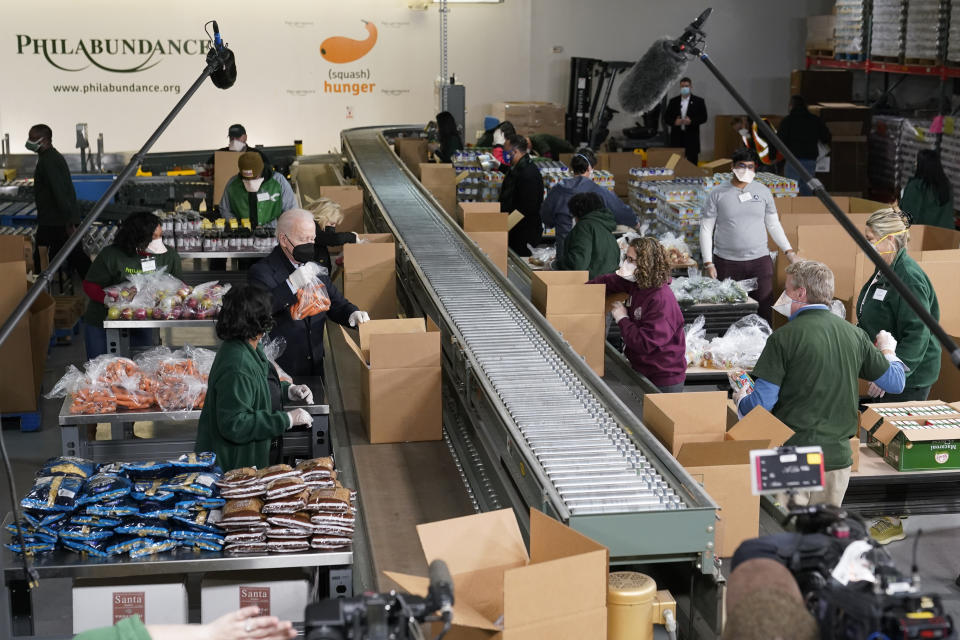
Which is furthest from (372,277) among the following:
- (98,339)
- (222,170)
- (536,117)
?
(536,117)

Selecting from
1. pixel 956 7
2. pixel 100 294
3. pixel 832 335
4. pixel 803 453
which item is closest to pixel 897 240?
pixel 832 335

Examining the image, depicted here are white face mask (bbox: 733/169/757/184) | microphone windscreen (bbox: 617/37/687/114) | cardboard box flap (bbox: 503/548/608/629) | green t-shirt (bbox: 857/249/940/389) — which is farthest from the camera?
white face mask (bbox: 733/169/757/184)

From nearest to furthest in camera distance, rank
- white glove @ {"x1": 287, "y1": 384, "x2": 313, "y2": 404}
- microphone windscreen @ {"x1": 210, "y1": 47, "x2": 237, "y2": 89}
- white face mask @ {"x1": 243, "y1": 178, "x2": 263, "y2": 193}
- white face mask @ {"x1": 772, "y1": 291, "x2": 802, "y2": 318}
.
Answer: microphone windscreen @ {"x1": 210, "y1": 47, "x2": 237, "y2": 89}, white glove @ {"x1": 287, "y1": 384, "x2": 313, "y2": 404}, white face mask @ {"x1": 772, "y1": 291, "x2": 802, "y2": 318}, white face mask @ {"x1": 243, "y1": 178, "x2": 263, "y2": 193}

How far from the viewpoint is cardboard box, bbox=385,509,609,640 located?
96.4 inches

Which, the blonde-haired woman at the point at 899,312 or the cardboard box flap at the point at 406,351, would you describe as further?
the blonde-haired woman at the point at 899,312

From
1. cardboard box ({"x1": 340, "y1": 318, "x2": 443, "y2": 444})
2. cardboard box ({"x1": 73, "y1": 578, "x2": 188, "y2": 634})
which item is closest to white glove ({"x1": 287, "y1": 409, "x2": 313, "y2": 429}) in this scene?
cardboard box ({"x1": 340, "y1": 318, "x2": 443, "y2": 444})

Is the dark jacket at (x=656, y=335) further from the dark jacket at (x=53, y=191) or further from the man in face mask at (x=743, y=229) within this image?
the dark jacket at (x=53, y=191)

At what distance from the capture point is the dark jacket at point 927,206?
9234 mm

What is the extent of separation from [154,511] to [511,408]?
3.73 feet

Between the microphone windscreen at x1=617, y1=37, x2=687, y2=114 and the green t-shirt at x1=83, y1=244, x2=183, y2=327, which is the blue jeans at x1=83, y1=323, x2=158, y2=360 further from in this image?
the microphone windscreen at x1=617, y1=37, x2=687, y2=114

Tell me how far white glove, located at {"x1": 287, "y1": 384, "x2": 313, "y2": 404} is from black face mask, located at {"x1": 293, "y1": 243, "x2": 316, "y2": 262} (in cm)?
67

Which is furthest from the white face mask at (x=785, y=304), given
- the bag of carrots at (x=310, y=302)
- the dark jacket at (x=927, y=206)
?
the dark jacket at (x=927, y=206)

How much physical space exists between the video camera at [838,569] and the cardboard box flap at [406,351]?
6.70ft

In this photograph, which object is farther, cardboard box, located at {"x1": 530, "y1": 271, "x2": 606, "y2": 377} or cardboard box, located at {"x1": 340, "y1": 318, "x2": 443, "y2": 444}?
cardboard box, located at {"x1": 530, "y1": 271, "x2": 606, "y2": 377}
